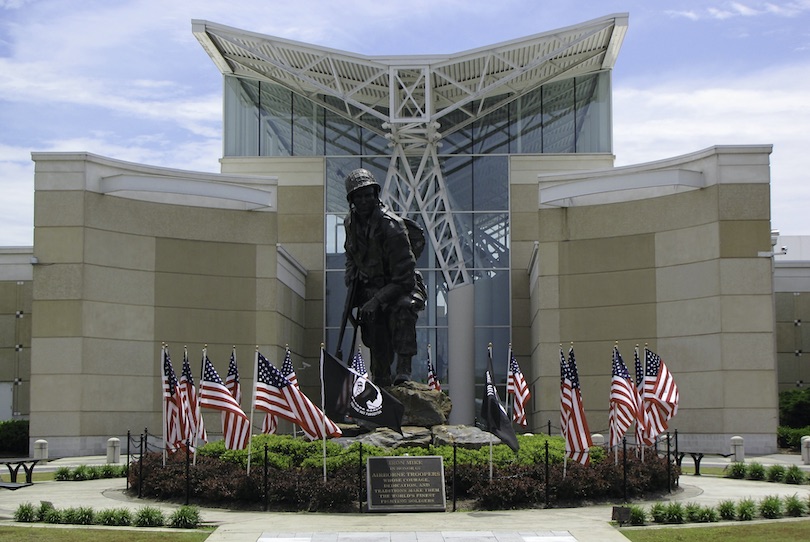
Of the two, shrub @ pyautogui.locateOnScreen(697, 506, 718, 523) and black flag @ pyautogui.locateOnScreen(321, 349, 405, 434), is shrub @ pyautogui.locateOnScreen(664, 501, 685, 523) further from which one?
black flag @ pyautogui.locateOnScreen(321, 349, 405, 434)

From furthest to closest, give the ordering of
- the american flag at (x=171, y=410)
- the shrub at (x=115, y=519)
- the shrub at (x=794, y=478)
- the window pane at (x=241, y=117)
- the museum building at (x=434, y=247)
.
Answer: the window pane at (x=241, y=117)
the museum building at (x=434, y=247)
the shrub at (x=794, y=478)
the american flag at (x=171, y=410)
the shrub at (x=115, y=519)

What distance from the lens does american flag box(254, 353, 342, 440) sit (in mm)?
19125

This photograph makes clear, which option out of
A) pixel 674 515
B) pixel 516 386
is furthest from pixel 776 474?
pixel 674 515

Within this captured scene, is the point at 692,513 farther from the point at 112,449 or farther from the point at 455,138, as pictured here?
the point at 455,138

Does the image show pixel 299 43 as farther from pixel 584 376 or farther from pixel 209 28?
pixel 584 376

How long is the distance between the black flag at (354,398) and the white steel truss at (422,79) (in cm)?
3058

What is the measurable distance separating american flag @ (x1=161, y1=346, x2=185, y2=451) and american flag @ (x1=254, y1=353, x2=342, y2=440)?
4.10 m

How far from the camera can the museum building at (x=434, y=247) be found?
132 feet

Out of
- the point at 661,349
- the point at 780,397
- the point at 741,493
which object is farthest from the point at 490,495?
the point at 780,397

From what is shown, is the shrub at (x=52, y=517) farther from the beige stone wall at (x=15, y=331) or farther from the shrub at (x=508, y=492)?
the beige stone wall at (x=15, y=331)

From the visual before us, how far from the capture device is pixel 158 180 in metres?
42.2

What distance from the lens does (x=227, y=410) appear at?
20.9m

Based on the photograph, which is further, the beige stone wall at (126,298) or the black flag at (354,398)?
the beige stone wall at (126,298)

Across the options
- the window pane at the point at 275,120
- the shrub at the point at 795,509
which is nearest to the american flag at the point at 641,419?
the shrub at the point at 795,509
